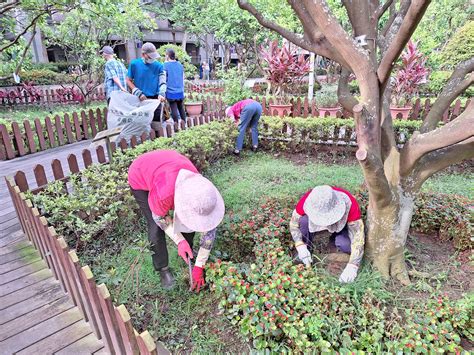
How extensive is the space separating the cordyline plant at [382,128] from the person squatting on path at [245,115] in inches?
114

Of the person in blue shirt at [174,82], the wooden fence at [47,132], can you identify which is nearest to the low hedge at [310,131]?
the person in blue shirt at [174,82]

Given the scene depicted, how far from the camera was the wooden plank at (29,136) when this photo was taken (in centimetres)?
605

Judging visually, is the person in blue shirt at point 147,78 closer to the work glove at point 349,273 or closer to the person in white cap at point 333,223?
the person in white cap at point 333,223

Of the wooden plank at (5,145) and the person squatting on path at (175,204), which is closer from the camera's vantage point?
the person squatting on path at (175,204)

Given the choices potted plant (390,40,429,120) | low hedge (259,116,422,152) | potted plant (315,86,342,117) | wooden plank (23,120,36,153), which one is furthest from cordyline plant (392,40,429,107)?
→ wooden plank (23,120,36,153)

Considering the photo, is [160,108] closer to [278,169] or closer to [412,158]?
[278,169]

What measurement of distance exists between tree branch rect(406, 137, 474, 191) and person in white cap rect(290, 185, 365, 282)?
50 cm

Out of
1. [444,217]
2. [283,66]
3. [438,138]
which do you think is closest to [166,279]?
[438,138]

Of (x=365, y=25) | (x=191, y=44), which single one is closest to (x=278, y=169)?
(x=365, y=25)

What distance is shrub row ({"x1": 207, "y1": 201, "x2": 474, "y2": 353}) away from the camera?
191 centimetres

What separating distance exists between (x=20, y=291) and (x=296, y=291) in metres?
2.21

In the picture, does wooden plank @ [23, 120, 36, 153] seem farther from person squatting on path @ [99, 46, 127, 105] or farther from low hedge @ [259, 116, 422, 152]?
low hedge @ [259, 116, 422, 152]

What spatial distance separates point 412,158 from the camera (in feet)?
7.72

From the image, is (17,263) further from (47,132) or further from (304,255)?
(47,132)
